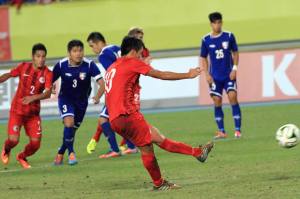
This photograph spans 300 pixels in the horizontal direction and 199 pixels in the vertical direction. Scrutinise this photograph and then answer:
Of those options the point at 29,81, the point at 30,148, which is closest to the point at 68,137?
the point at 30,148

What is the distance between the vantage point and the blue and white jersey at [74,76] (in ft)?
47.9

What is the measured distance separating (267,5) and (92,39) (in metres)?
11.2

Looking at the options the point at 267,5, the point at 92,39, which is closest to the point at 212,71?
the point at 92,39

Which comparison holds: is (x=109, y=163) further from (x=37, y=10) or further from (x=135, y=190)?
(x=37, y=10)

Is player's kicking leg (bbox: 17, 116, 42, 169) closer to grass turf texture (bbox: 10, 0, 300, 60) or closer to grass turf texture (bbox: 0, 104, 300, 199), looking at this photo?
grass turf texture (bbox: 0, 104, 300, 199)

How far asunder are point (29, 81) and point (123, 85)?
11.7 ft

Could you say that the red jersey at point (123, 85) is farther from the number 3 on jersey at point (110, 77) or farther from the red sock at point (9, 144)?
the red sock at point (9, 144)

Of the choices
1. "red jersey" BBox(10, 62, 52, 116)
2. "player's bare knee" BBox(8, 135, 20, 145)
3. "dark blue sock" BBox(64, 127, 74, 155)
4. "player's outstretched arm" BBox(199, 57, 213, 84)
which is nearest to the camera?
"red jersey" BBox(10, 62, 52, 116)

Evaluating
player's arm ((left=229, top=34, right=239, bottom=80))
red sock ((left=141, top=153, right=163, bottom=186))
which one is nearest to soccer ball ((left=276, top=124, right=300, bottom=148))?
red sock ((left=141, top=153, right=163, bottom=186))

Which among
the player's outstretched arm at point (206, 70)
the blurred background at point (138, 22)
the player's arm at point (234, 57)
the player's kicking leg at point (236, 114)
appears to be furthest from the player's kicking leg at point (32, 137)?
the blurred background at point (138, 22)

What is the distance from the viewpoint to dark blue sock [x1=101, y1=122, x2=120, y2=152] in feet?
49.6

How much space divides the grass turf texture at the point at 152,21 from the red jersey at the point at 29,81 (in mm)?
11708

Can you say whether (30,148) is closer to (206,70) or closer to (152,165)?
(152,165)

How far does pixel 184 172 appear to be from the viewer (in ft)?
42.3
